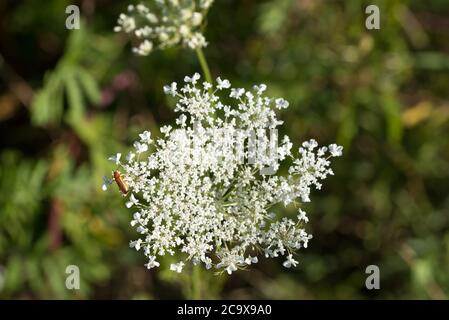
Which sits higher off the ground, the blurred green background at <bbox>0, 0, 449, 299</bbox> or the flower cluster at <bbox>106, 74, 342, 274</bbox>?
the blurred green background at <bbox>0, 0, 449, 299</bbox>

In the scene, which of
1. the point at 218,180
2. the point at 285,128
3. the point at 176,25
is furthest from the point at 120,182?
the point at 285,128

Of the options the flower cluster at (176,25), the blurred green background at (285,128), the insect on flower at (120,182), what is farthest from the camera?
the blurred green background at (285,128)

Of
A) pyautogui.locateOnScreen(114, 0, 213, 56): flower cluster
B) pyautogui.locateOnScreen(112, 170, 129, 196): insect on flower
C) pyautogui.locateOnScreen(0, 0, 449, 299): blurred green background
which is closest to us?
pyautogui.locateOnScreen(112, 170, 129, 196): insect on flower

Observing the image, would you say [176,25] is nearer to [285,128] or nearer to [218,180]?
[218,180]

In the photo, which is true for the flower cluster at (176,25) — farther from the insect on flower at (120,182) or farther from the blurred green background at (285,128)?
the blurred green background at (285,128)

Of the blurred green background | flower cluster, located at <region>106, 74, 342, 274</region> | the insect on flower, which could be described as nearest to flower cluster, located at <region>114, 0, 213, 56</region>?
flower cluster, located at <region>106, 74, 342, 274</region>

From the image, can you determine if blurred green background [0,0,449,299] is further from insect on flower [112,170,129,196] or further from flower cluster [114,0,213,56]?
insect on flower [112,170,129,196]

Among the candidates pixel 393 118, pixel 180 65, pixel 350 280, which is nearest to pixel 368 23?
pixel 393 118

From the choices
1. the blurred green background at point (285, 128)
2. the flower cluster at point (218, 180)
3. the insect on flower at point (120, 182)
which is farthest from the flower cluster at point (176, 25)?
the blurred green background at point (285, 128)
